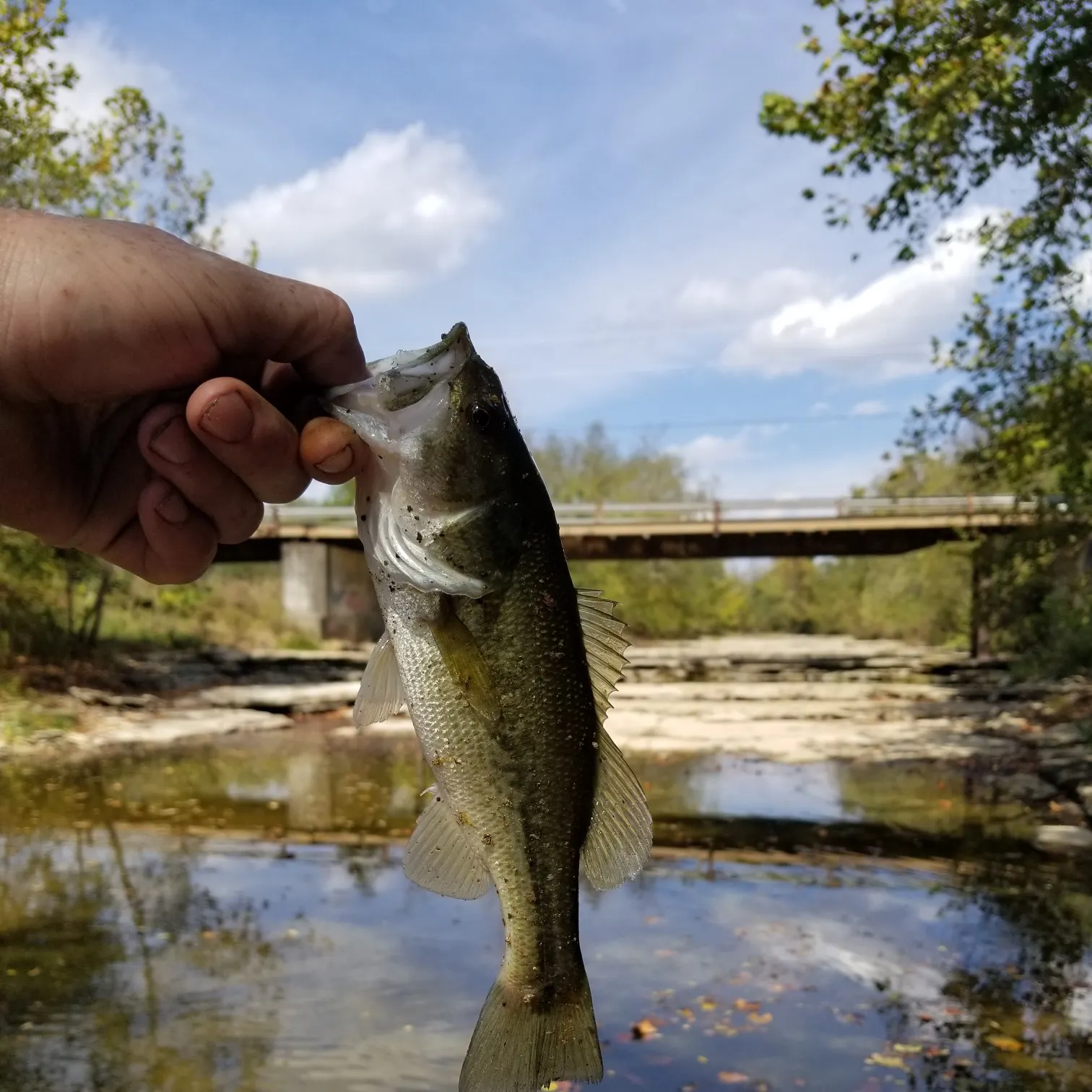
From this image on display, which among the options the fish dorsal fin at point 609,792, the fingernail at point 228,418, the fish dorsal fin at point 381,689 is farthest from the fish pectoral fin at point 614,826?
the fingernail at point 228,418

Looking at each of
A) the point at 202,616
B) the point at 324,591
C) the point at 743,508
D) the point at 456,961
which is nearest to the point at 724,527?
the point at 743,508

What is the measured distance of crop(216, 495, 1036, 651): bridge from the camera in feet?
114

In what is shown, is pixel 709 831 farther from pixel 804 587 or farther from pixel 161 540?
pixel 804 587

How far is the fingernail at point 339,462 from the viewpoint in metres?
2.59

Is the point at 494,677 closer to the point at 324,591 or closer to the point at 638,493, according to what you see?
the point at 324,591

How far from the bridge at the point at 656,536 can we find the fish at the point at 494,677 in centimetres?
3196

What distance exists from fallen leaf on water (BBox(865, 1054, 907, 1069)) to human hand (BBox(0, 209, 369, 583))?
5871 millimetres

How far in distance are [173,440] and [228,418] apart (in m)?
0.35

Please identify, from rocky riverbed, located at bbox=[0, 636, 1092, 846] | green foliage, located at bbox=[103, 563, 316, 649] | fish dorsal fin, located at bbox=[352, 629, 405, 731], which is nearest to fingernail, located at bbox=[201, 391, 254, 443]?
fish dorsal fin, located at bbox=[352, 629, 405, 731]

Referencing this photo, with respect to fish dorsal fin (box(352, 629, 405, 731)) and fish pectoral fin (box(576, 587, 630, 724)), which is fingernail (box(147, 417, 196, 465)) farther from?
fish pectoral fin (box(576, 587, 630, 724))

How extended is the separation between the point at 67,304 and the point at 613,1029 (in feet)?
21.0

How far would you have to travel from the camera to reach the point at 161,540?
124 inches

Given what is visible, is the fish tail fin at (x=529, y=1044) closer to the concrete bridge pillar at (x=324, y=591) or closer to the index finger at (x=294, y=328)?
the index finger at (x=294, y=328)

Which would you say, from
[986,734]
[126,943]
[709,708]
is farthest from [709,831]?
[709,708]
